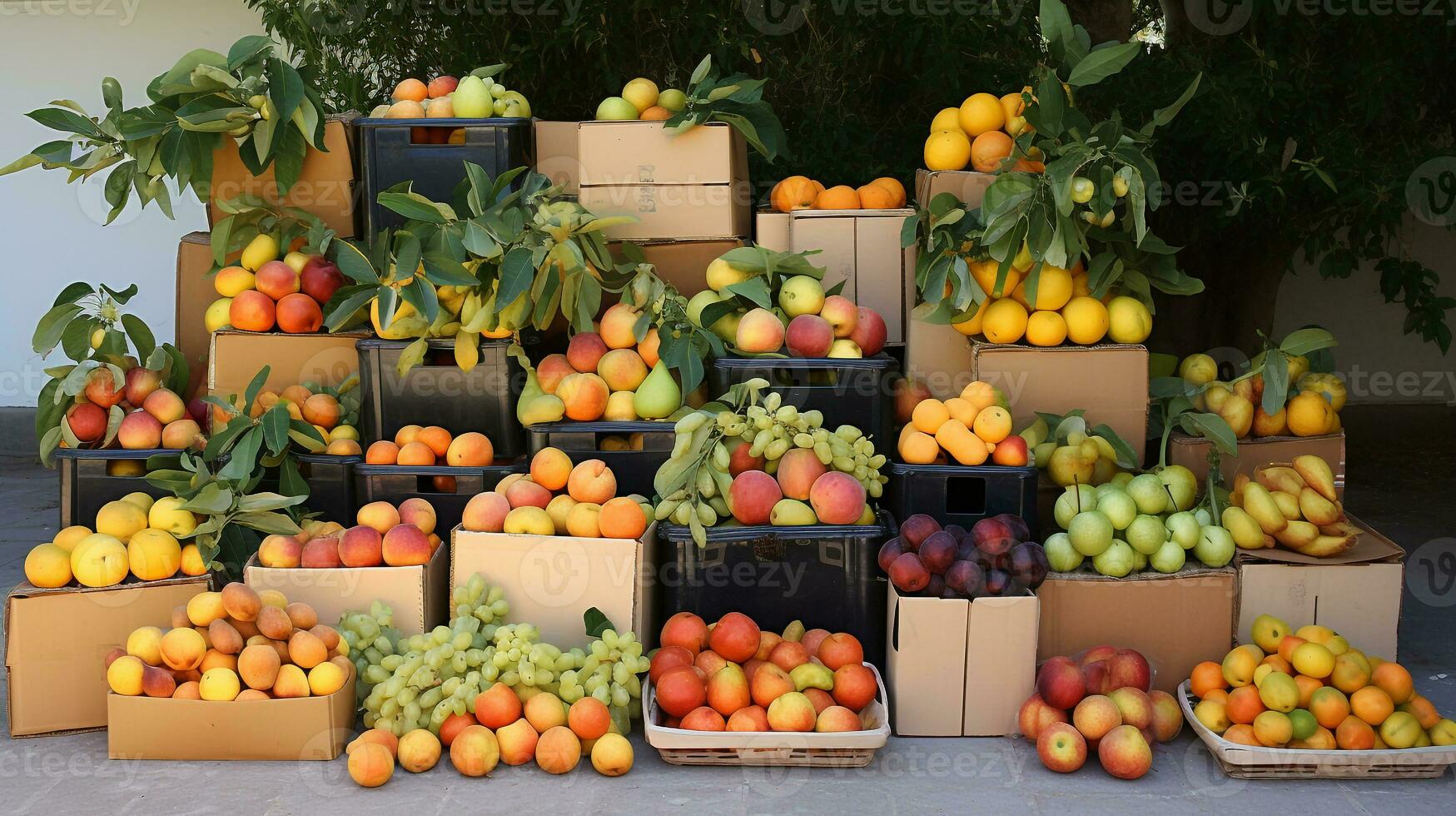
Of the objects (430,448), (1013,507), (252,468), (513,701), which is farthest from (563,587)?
(1013,507)

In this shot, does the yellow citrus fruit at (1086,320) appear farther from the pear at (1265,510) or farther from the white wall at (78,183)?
the white wall at (78,183)

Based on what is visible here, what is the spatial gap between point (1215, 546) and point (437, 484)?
2065 mm

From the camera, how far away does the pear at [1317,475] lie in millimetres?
3348

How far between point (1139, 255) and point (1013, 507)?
0.98 metres

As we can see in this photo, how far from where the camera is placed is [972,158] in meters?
3.86

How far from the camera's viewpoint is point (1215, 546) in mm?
3186

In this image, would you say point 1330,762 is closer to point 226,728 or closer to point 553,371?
point 553,371

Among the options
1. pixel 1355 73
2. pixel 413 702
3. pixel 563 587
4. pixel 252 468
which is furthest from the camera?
pixel 1355 73

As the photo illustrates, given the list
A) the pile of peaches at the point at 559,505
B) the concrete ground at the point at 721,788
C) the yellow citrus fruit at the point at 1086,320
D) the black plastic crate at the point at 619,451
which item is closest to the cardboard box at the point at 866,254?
the yellow citrus fruit at the point at 1086,320

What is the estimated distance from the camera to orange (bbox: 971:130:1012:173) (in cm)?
377

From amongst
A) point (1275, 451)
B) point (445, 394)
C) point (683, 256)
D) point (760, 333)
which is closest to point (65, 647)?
point (445, 394)

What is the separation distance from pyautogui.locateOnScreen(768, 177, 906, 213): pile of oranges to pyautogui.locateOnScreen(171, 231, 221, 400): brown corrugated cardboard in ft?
6.05

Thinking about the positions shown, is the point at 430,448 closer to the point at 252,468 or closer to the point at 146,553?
the point at 252,468

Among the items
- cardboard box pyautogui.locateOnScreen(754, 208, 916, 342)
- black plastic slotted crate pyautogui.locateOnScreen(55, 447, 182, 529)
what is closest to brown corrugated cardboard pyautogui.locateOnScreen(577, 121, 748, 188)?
cardboard box pyautogui.locateOnScreen(754, 208, 916, 342)
